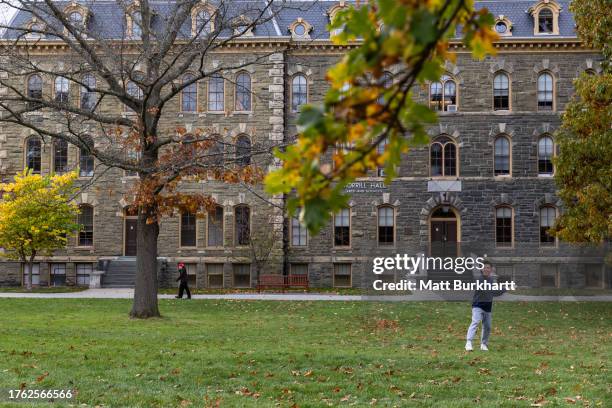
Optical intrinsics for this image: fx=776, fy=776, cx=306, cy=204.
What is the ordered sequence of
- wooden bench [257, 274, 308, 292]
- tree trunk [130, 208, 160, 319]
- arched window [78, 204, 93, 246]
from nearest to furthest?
tree trunk [130, 208, 160, 319] → wooden bench [257, 274, 308, 292] → arched window [78, 204, 93, 246]

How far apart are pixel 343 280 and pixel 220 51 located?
1178 cm

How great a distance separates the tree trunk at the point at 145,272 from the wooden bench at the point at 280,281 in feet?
41.8

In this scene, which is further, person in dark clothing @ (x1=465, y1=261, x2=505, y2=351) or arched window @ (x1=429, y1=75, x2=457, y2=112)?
arched window @ (x1=429, y1=75, x2=457, y2=112)

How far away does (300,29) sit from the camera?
118ft

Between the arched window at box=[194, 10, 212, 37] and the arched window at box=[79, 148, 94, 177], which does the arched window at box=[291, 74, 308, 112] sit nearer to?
the arched window at box=[194, 10, 212, 37]

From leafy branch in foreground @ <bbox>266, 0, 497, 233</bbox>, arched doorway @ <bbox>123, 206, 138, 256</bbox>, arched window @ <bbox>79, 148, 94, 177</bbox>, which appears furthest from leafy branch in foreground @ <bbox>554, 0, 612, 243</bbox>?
arched window @ <bbox>79, 148, 94, 177</bbox>

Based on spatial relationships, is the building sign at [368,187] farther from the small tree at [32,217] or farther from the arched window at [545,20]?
the small tree at [32,217]

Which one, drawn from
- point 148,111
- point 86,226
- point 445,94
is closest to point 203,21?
point 148,111

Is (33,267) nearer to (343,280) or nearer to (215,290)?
(215,290)

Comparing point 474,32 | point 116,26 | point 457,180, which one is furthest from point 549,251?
point 474,32

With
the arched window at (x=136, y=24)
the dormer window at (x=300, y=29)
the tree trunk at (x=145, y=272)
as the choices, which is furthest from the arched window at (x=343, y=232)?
the tree trunk at (x=145, y=272)

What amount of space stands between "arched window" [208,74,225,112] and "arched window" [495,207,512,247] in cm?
1355

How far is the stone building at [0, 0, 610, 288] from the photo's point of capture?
35.1 meters

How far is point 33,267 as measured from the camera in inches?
1396
